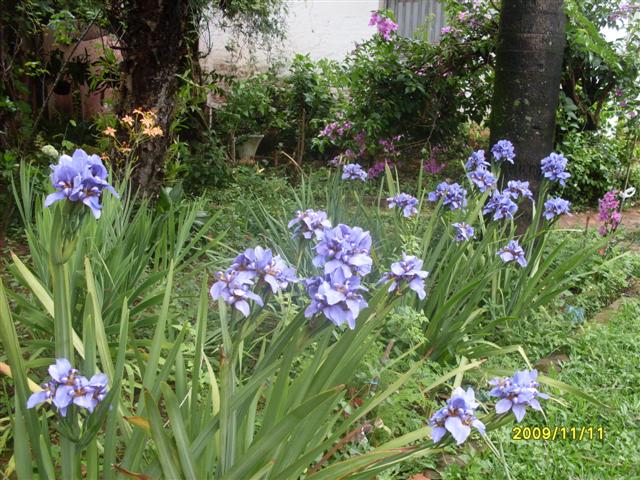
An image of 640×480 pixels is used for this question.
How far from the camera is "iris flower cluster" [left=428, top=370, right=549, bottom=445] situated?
1234mm

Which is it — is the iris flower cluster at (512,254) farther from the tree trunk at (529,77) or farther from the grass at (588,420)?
the tree trunk at (529,77)

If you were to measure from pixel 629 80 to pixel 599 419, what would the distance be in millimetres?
4548

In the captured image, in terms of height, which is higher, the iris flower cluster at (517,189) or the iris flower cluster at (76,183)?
the iris flower cluster at (76,183)

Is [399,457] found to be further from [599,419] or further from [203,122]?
[203,122]

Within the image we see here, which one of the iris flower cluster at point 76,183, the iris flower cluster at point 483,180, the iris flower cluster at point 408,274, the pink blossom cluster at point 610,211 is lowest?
the pink blossom cluster at point 610,211

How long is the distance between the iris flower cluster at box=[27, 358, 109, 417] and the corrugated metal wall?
8537 mm

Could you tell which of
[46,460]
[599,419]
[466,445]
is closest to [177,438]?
[46,460]

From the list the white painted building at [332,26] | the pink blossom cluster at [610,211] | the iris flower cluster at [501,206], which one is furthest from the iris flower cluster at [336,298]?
the white painted building at [332,26]

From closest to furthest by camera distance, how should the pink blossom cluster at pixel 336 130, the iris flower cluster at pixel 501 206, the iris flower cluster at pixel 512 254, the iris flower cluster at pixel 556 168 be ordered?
the iris flower cluster at pixel 512 254, the iris flower cluster at pixel 501 206, the iris flower cluster at pixel 556 168, the pink blossom cluster at pixel 336 130

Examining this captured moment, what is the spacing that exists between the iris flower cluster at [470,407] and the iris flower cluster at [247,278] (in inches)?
16.6

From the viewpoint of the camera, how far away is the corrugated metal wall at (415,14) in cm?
886

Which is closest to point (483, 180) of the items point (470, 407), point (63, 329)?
point (470, 407)

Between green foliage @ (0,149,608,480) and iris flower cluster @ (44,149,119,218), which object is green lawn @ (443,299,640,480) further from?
iris flower cluster @ (44,149,119,218)
